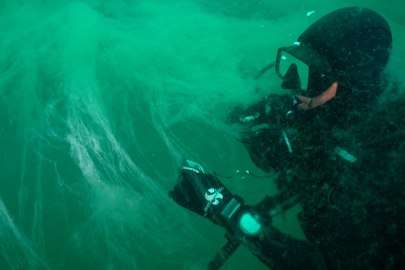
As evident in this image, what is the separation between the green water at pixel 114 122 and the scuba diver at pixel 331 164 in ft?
6.41

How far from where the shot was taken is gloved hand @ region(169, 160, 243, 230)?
7.20ft

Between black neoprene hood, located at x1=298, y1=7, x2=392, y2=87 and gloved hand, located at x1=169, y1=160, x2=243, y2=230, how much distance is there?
1.66 meters

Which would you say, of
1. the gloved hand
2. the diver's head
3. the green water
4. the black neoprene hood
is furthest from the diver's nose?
the gloved hand

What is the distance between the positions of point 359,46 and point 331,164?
1.10 meters

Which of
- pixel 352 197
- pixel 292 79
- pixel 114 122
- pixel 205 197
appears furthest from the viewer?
pixel 114 122

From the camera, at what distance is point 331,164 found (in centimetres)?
160

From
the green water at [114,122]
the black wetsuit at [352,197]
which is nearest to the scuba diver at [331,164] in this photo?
the black wetsuit at [352,197]

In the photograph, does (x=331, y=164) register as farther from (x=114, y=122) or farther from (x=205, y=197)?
(x=114, y=122)

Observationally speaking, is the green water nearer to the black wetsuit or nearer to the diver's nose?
the diver's nose

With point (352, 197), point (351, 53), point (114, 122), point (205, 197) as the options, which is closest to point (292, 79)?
point (351, 53)

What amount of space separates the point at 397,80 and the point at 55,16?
26.8 ft

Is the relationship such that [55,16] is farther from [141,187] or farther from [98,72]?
[141,187]

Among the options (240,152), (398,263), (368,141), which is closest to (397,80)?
(368,141)

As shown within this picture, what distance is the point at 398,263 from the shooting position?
3.63ft
